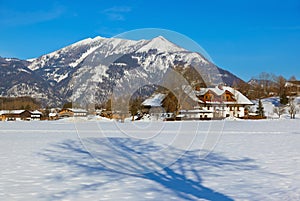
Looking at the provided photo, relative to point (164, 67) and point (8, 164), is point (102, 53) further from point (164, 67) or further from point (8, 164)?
point (164, 67)

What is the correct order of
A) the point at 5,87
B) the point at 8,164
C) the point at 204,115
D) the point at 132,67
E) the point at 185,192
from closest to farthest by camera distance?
the point at 185,192
the point at 8,164
the point at 132,67
the point at 204,115
the point at 5,87

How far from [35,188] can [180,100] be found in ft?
69.3

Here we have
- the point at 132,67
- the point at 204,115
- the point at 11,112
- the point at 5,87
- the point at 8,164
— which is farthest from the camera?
the point at 5,87

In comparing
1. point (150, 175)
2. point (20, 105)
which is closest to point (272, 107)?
point (20, 105)

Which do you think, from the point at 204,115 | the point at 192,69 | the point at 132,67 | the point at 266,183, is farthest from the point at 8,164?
the point at 204,115

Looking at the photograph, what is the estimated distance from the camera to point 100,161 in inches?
308

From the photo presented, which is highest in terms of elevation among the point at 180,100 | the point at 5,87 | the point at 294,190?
the point at 5,87

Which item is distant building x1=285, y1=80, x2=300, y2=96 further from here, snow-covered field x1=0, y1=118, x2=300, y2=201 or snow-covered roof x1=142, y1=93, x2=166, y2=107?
snow-covered field x1=0, y1=118, x2=300, y2=201

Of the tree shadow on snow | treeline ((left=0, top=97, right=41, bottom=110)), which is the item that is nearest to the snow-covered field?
the tree shadow on snow

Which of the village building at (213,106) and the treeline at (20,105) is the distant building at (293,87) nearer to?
the village building at (213,106)

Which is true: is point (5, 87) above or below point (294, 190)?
above

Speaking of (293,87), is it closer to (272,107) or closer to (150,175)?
(272,107)

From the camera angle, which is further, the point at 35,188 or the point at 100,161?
the point at 100,161

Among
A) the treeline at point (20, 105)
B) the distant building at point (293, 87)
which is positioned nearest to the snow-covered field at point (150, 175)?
the treeline at point (20, 105)
